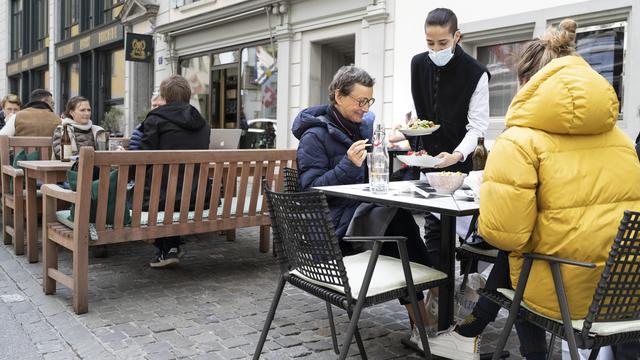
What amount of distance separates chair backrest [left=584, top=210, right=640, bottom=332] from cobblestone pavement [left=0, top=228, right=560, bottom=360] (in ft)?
4.28

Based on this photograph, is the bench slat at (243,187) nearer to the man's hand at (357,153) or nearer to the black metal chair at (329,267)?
the man's hand at (357,153)

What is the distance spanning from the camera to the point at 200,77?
15.2 m

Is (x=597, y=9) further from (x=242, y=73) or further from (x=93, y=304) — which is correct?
(x=242, y=73)

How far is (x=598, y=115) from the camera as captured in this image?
7.14 feet

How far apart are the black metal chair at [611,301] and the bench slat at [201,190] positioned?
2899 millimetres

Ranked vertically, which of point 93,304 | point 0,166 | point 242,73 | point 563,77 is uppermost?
point 242,73

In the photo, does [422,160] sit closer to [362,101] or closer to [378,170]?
[378,170]

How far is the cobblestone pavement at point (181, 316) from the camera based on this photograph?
3.32 m

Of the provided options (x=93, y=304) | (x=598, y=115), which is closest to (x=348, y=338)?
(x=598, y=115)

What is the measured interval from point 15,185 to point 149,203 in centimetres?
201

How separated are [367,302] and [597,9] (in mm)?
6019

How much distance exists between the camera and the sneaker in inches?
120

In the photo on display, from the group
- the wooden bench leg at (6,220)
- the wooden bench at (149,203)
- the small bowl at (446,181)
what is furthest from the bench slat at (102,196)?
the wooden bench leg at (6,220)

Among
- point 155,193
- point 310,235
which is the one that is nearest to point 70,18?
point 155,193
